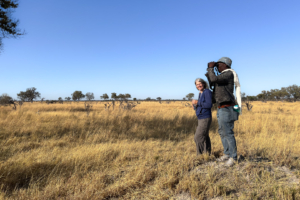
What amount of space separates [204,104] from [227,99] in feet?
1.82

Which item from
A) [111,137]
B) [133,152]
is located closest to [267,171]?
[133,152]

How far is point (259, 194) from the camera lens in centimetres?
234

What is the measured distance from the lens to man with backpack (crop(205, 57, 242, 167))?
3119 mm

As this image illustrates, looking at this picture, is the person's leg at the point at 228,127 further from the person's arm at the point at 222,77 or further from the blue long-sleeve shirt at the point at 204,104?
the person's arm at the point at 222,77

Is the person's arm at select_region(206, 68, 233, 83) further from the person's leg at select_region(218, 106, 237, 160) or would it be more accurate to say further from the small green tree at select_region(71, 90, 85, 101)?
the small green tree at select_region(71, 90, 85, 101)

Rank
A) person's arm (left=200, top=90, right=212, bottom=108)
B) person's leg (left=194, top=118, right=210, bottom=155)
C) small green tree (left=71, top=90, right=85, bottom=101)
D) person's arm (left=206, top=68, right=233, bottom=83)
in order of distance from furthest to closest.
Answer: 1. small green tree (left=71, top=90, right=85, bottom=101)
2. person's leg (left=194, top=118, right=210, bottom=155)
3. person's arm (left=200, top=90, right=212, bottom=108)
4. person's arm (left=206, top=68, right=233, bottom=83)

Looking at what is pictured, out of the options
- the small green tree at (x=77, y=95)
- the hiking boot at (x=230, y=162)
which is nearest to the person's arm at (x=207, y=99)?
the hiking boot at (x=230, y=162)

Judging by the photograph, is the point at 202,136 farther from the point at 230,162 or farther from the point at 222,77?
the point at 222,77

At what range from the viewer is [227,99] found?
311cm

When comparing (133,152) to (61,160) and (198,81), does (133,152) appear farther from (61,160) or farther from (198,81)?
(198,81)

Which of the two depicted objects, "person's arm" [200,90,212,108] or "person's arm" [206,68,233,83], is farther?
"person's arm" [200,90,212,108]

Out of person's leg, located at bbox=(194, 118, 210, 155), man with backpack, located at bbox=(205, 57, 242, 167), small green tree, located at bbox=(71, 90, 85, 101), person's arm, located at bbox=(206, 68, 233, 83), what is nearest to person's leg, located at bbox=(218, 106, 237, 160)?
man with backpack, located at bbox=(205, 57, 242, 167)

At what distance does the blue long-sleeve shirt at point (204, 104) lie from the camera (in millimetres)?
3541

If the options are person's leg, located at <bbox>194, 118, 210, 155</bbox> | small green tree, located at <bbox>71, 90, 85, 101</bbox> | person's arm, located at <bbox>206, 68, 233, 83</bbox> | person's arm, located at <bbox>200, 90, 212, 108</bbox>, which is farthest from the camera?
small green tree, located at <bbox>71, 90, 85, 101</bbox>
